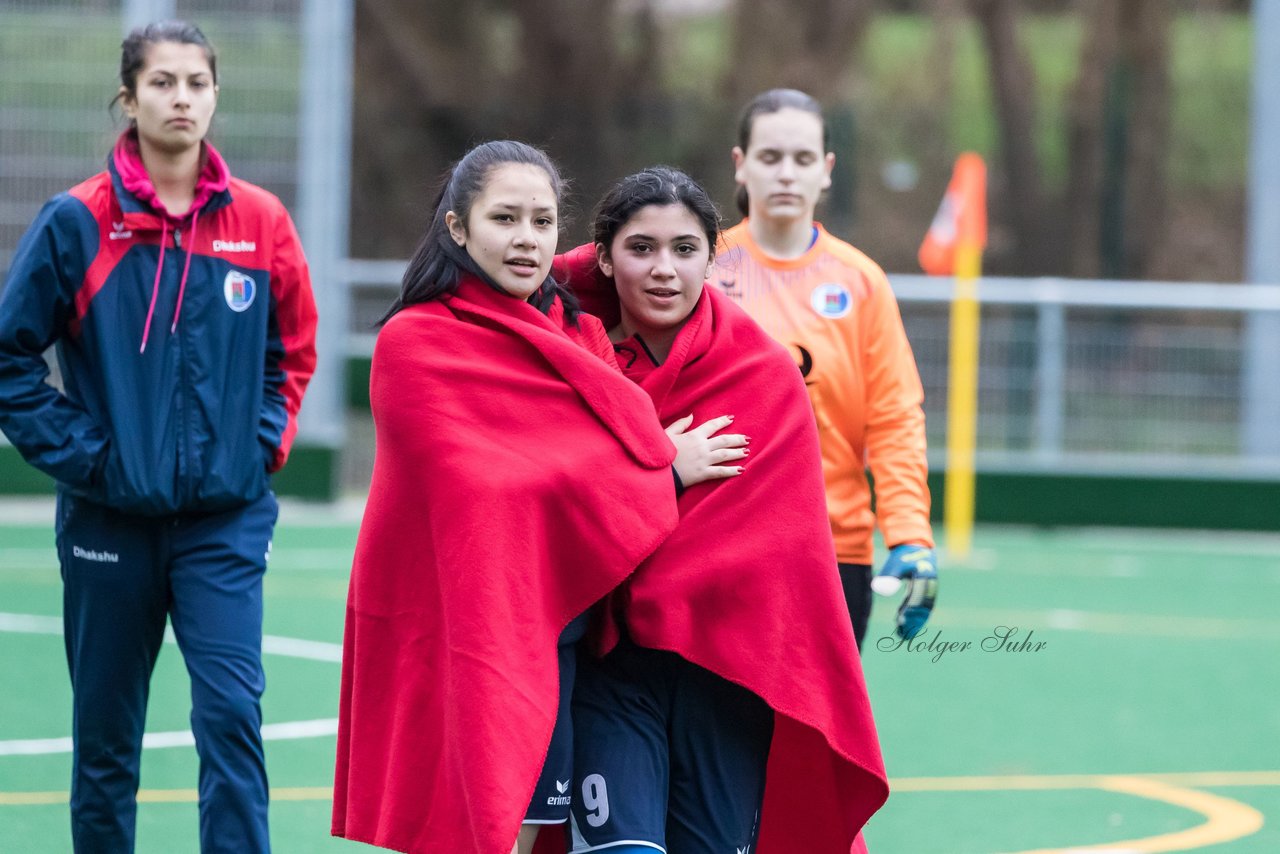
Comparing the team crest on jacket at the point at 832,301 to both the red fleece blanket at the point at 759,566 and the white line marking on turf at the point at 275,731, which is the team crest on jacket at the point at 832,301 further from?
the white line marking on turf at the point at 275,731

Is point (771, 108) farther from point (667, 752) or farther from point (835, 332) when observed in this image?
point (667, 752)

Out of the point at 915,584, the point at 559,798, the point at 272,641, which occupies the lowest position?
the point at 272,641

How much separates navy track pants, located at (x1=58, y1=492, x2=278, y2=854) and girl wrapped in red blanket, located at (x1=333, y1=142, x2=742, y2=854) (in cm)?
88

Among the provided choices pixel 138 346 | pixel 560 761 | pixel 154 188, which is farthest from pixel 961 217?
pixel 560 761

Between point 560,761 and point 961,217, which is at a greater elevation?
point 961,217

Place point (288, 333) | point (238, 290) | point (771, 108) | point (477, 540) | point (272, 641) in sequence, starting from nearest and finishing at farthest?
point (477, 540)
point (238, 290)
point (288, 333)
point (771, 108)
point (272, 641)

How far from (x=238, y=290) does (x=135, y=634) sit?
922mm

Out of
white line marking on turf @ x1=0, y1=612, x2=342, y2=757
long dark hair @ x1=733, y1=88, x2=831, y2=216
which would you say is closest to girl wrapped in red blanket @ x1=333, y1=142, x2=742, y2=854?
long dark hair @ x1=733, y1=88, x2=831, y2=216

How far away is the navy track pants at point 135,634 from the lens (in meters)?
4.88

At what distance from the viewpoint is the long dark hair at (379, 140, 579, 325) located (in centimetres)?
406

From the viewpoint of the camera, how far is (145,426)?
497cm

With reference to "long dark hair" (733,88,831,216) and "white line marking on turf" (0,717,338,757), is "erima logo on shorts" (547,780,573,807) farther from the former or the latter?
"white line marking on turf" (0,717,338,757)

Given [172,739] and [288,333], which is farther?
[172,739]

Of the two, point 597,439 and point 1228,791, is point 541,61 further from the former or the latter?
point 597,439
